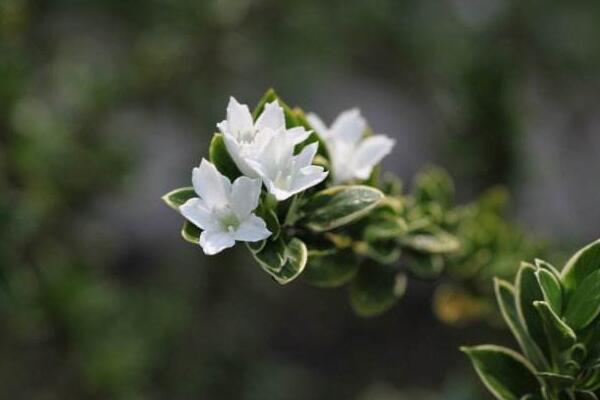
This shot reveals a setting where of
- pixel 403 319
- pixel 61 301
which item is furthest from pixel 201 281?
pixel 403 319

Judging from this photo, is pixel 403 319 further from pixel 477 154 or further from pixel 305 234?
pixel 305 234

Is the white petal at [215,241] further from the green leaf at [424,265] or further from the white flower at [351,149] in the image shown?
the green leaf at [424,265]

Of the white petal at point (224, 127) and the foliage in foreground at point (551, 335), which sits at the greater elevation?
the white petal at point (224, 127)

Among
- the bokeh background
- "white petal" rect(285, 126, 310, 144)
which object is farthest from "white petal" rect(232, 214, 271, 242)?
the bokeh background

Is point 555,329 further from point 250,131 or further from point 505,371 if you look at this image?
point 250,131

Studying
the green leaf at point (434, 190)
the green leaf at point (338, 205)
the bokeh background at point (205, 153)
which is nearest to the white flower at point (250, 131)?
the green leaf at point (338, 205)

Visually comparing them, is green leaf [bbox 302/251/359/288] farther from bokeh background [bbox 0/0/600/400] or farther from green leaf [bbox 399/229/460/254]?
bokeh background [bbox 0/0/600/400]

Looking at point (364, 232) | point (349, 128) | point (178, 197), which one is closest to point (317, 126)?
point (349, 128)

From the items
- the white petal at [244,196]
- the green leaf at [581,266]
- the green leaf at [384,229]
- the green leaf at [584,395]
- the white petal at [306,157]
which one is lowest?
the green leaf at [584,395]
